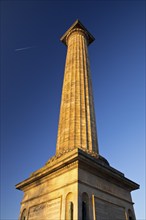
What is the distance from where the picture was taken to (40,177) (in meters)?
9.17

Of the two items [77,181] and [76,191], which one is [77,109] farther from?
[76,191]

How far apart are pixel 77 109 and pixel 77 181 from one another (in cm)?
506

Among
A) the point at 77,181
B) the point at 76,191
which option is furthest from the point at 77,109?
the point at 76,191

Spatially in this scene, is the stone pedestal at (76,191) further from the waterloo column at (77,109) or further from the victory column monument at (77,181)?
the waterloo column at (77,109)

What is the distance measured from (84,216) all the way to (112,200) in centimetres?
200

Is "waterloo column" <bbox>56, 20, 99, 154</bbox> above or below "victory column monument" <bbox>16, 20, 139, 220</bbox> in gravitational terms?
above

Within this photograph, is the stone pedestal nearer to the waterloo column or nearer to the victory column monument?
the victory column monument

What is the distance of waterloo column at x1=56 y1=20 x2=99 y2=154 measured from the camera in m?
10.3

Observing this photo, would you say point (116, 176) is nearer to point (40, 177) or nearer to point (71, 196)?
point (71, 196)

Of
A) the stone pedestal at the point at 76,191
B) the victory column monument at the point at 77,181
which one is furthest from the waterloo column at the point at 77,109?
the stone pedestal at the point at 76,191

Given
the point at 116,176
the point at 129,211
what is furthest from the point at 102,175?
the point at 129,211

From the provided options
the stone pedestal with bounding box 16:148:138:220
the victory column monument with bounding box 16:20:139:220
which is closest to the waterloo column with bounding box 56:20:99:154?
the victory column monument with bounding box 16:20:139:220

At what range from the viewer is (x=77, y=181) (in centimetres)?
725

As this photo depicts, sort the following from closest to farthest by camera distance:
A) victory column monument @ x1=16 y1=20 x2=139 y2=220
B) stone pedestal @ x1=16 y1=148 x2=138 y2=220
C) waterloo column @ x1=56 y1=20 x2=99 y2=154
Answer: stone pedestal @ x1=16 y1=148 x2=138 y2=220 < victory column monument @ x1=16 y1=20 x2=139 y2=220 < waterloo column @ x1=56 y1=20 x2=99 y2=154
